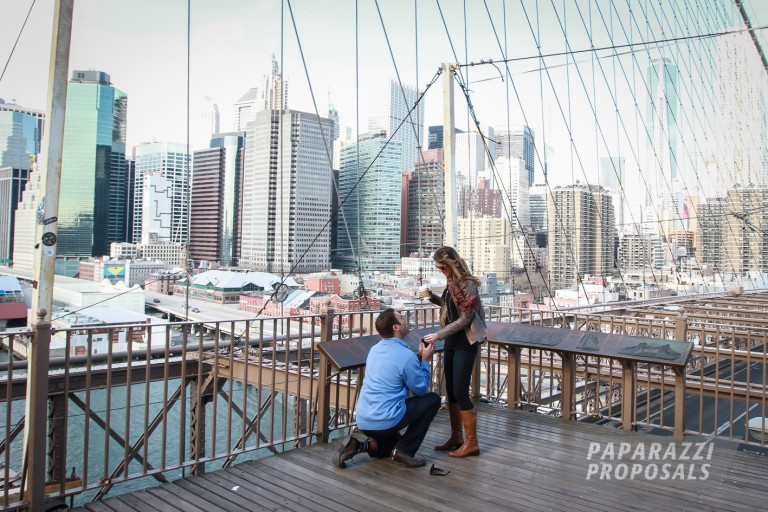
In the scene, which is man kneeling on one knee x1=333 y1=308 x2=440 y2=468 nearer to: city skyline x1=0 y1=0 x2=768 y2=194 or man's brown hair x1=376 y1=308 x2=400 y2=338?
man's brown hair x1=376 y1=308 x2=400 y2=338

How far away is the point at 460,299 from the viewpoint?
3.92 metres

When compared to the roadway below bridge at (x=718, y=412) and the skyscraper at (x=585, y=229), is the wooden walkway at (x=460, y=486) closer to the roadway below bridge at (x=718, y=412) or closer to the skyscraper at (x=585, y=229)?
the roadway below bridge at (x=718, y=412)

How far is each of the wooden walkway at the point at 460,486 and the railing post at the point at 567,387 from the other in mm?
761

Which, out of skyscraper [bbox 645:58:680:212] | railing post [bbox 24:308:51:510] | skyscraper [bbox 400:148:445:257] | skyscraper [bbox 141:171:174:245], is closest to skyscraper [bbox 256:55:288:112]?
skyscraper [bbox 141:171:174:245]

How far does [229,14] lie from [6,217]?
57.9 ft

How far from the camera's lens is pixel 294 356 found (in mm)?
13805

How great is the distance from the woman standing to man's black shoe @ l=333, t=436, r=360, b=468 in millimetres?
720

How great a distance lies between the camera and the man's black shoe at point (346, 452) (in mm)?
3568

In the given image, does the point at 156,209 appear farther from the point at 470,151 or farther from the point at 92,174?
the point at 470,151

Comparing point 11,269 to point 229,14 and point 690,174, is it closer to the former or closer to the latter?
point 229,14

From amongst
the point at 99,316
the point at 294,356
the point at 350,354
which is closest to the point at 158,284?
the point at 99,316

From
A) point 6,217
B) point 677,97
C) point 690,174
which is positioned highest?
point 677,97

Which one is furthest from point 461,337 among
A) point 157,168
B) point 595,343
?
point 157,168

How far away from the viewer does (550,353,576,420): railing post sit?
488 cm
